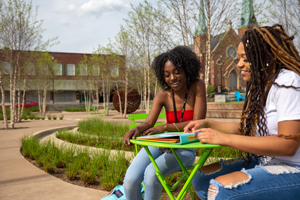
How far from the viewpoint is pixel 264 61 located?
57.3 inches

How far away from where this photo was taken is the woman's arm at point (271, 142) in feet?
3.98

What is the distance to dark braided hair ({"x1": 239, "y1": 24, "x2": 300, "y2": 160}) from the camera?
4.51ft

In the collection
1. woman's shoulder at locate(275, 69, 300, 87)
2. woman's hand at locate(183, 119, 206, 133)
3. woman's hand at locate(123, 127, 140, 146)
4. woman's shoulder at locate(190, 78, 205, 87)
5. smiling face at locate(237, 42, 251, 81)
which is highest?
smiling face at locate(237, 42, 251, 81)

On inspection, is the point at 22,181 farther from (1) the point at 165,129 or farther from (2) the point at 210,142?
(2) the point at 210,142

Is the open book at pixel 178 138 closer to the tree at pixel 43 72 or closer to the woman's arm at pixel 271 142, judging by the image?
the woman's arm at pixel 271 142

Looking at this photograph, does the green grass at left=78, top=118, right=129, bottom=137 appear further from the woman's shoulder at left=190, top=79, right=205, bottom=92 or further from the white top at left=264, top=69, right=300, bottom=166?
the white top at left=264, top=69, right=300, bottom=166

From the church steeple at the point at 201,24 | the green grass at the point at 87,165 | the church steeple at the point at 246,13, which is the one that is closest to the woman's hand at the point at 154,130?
the green grass at the point at 87,165

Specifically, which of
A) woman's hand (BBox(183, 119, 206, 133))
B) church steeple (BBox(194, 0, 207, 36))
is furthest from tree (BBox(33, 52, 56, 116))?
woman's hand (BBox(183, 119, 206, 133))

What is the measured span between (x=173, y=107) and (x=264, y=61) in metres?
1.12

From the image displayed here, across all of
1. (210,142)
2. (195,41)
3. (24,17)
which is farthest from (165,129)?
(24,17)

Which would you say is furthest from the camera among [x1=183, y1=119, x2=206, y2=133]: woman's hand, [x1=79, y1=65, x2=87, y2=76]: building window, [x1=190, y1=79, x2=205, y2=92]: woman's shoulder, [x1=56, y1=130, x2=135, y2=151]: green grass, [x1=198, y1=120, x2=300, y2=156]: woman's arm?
[x1=79, y1=65, x2=87, y2=76]: building window

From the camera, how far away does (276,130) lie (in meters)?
1.36

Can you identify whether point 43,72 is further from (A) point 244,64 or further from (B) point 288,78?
(B) point 288,78

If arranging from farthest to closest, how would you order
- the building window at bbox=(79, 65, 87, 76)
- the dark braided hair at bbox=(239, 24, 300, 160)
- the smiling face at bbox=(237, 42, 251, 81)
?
the building window at bbox=(79, 65, 87, 76)
the smiling face at bbox=(237, 42, 251, 81)
the dark braided hair at bbox=(239, 24, 300, 160)
